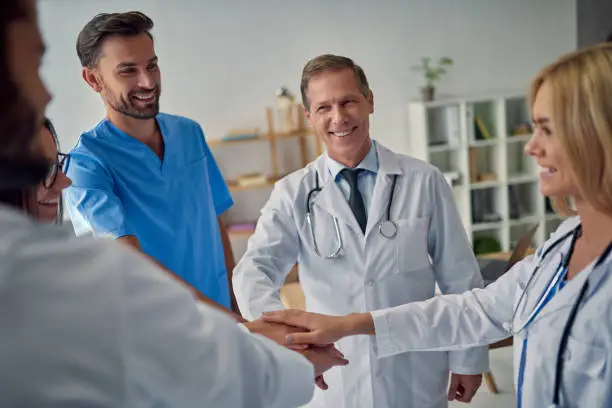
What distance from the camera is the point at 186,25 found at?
449 cm

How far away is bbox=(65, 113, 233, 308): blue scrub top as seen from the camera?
1.73 metres

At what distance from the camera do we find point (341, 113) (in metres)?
1.66

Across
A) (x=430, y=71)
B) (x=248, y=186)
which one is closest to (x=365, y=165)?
(x=248, y=186)

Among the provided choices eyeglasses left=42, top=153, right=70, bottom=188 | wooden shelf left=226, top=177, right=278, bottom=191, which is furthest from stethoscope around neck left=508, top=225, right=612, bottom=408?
wooden shelf left=226, top=177, right=278, bottom=191

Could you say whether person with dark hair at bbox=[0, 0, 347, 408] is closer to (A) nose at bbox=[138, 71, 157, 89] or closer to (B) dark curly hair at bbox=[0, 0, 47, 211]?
(B) dark curly hair at bbox=[0, 0, 47, 211]

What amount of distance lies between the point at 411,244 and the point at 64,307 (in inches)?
45.3

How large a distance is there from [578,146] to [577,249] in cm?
24

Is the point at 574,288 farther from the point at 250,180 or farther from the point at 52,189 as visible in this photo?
the point at 250,180

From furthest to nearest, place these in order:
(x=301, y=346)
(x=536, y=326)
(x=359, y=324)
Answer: (x=359, y=324) → (x=301, y=346) → (x=536, y=326)

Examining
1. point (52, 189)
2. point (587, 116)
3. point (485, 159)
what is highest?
point (587, 116)

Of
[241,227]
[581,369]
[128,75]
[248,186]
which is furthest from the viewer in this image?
[241,227]

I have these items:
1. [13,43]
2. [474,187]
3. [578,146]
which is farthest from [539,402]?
[474,187]

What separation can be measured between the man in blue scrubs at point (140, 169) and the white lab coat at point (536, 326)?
1.96ft

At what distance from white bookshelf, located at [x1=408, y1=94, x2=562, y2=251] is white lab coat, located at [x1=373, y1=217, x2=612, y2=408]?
3460 millimetres
